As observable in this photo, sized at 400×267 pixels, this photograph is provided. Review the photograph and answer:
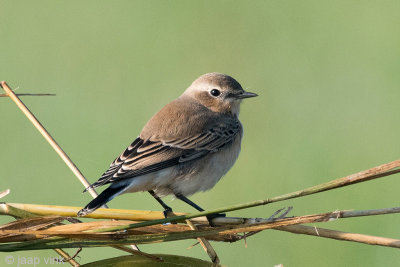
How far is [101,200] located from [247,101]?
4805 millimetres

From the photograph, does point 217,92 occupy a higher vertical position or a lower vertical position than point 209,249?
higher

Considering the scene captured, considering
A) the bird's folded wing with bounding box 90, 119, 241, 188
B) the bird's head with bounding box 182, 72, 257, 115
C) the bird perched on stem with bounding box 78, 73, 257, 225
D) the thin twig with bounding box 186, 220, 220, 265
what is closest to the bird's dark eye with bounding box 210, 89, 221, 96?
the bird's head with bounding box 182, 72, 257, 115

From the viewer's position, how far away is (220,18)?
352 inches

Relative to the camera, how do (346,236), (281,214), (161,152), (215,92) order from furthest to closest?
(215,92), (161,152), (281,214), (346,236)

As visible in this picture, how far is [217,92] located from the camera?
16.0 ft

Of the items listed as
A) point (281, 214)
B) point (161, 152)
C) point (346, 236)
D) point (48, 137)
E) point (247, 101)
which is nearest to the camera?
point (346, 236)

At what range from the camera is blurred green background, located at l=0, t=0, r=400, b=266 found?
19.6 ft

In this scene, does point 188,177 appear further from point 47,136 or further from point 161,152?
point 47,136

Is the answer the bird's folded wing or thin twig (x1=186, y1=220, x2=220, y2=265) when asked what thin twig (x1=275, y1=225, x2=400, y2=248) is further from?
the bird's folded wing

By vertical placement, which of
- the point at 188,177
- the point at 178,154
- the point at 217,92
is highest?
the point at 217,92

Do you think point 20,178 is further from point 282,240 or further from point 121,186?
point 121,186

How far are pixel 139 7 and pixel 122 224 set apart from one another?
7.41 meters

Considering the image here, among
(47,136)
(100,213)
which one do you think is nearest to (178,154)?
(47,136)

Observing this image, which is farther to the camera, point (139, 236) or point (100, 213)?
point (100, 213)
